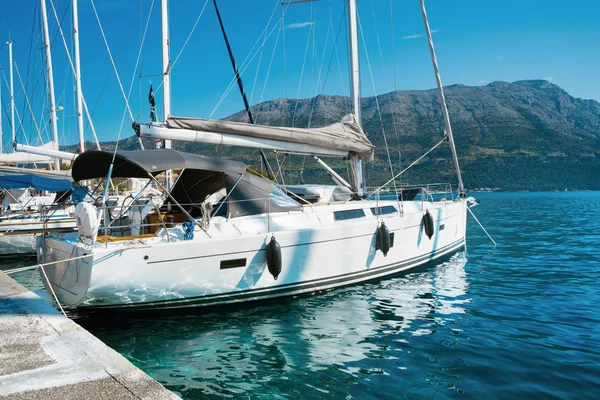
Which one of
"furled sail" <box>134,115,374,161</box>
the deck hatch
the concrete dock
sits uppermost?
"furled sail" <box>134,115,374,161</box>

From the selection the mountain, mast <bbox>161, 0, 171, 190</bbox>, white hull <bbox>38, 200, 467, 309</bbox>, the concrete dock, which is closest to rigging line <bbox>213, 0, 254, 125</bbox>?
mast <bbox>161, 0, 171, 190</bbox>

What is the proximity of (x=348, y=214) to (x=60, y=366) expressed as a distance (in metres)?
7.33

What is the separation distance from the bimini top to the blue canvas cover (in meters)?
10.0

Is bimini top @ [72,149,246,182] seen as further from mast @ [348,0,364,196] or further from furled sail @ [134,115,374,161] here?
mast @ [348,0,364,196]

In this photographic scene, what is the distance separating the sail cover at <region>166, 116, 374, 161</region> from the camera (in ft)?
30.4

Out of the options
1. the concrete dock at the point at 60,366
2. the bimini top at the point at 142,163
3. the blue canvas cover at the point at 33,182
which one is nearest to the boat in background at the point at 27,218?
the blue canvas cover at the point at 33,182

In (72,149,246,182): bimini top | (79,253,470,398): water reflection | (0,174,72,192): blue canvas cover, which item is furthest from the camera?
(0,174,72,192): blue canvas cover

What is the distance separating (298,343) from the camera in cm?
661

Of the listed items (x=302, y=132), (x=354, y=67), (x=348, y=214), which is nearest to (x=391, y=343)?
(x=348, y=214)

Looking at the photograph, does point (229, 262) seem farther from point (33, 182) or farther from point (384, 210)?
point (33, 182)

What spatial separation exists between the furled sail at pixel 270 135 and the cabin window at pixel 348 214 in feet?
6.12

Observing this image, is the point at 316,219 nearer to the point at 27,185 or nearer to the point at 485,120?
the point at 27,185

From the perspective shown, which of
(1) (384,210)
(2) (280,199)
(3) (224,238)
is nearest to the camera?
(3) (224,238)

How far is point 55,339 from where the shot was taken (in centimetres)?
471
